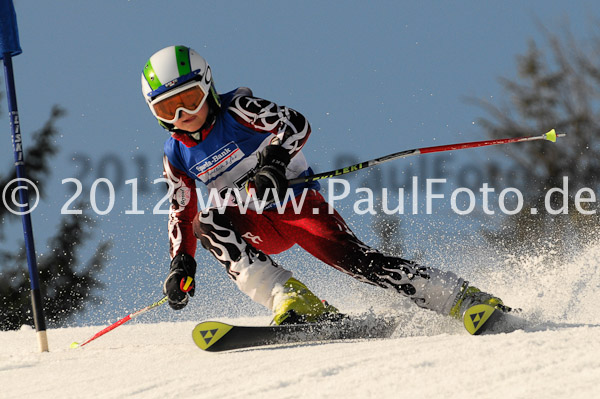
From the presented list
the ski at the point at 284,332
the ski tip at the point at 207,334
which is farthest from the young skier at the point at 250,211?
the ski tip at the point at 207,334

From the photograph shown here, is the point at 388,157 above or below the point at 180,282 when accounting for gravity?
above

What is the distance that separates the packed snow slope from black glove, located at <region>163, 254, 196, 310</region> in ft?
0.93

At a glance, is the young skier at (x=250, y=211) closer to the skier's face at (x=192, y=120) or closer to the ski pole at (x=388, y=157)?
the skier's face at (x=192, y=120)

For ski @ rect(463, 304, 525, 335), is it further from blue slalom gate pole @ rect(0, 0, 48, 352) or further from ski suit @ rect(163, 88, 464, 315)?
blue slalom gate pole @ rect(0, 0, 48, 352)

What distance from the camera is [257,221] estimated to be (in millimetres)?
3938

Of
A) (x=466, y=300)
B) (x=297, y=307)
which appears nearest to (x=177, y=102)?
(x=297, y=307)

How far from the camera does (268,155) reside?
3.42 meters

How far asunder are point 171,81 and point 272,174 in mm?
829

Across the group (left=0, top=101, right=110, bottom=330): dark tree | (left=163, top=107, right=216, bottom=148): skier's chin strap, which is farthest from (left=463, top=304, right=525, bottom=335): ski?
(left=0, top=101, right=110, bottom=330): dark tree

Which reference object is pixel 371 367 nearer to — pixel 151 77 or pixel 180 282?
pixel 180 282

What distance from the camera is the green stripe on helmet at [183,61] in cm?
371

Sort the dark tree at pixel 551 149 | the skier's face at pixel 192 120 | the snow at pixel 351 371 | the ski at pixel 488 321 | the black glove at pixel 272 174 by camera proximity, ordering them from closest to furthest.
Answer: the snow at pixel 351 371
the ski at pixel 488 321
the black glove at pixel 272 174
the skier's face at pixel 192 120
the dark tree at pixel 551 149

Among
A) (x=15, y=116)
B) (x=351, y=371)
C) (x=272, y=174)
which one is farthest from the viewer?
(x=15, y=116)

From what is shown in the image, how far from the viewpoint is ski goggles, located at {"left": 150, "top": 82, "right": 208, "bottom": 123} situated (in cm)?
369
